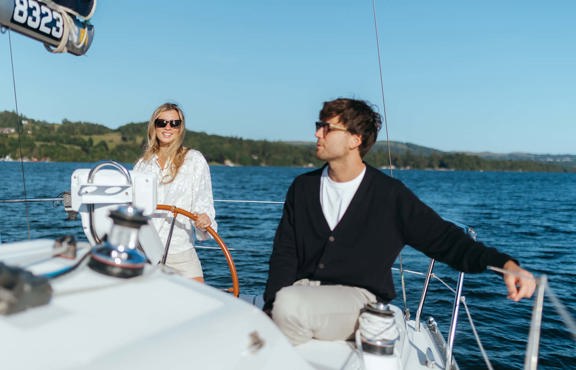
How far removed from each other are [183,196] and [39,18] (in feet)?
3.85

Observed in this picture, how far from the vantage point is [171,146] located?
2.91m

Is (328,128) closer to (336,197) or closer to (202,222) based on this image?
(336,197)

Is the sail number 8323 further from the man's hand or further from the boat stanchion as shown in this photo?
the man's hand

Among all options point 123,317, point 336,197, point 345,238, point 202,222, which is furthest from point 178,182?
point 123,317

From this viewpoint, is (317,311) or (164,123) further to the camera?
(164,123)

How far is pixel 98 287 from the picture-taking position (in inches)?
49.3

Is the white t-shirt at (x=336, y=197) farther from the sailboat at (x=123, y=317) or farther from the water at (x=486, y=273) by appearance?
→ the water at (x=486, y=273)

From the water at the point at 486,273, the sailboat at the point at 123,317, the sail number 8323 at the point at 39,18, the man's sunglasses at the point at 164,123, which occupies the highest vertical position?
the sail number 8323 at the point at 39,18

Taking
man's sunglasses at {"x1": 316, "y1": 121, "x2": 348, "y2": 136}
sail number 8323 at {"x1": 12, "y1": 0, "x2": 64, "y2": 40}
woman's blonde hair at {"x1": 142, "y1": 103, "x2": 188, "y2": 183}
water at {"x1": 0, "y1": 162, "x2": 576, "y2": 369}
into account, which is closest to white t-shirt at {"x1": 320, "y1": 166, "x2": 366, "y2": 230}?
man's sunglasses at {"x1": 316, "y1": 121, "x2": 348, "y2": 136}

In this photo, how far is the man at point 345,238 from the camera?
6.44ft

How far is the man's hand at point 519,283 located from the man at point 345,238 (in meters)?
0.07

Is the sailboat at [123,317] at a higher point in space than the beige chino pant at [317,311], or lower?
higher

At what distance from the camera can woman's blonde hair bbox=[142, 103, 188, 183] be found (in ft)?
9.45

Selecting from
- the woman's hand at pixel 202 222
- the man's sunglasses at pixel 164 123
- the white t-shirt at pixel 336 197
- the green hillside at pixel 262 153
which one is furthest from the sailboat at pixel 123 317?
the green hillside at pixel 262 153
